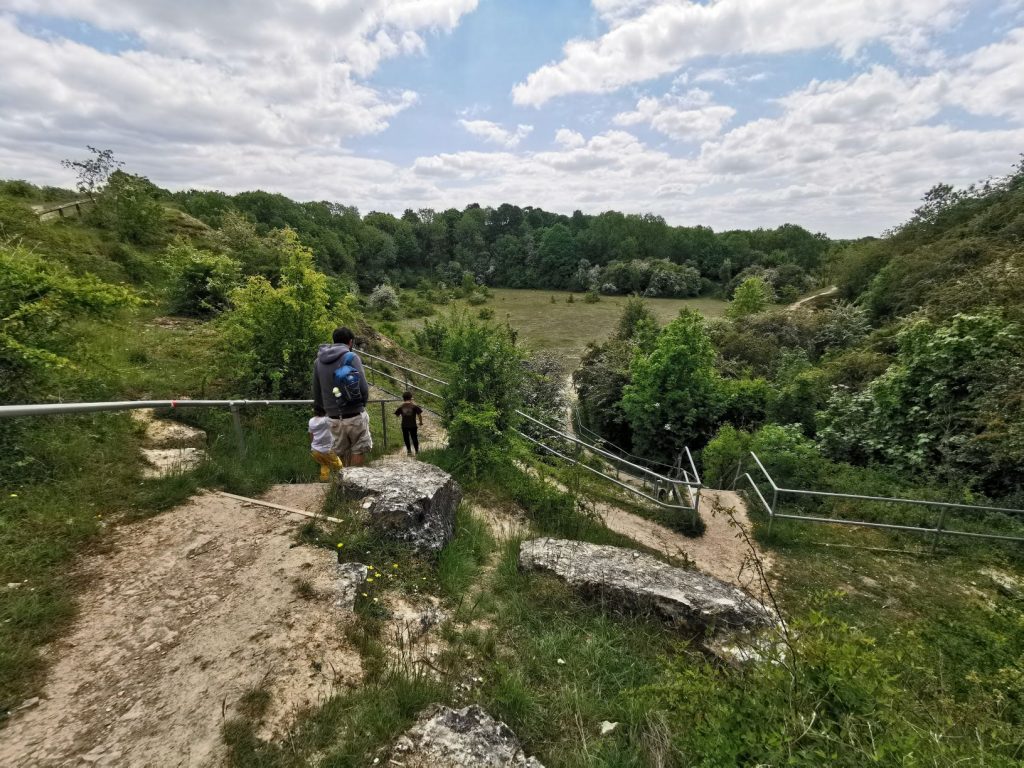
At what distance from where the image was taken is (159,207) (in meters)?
16.0

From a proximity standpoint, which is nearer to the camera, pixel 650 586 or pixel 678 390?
pixel 650 586

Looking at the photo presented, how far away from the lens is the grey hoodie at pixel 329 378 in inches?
215

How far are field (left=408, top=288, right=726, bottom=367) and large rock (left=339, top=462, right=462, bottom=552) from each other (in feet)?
72.4

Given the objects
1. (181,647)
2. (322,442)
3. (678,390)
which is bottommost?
(678,390)

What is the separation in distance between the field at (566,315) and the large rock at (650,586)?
73.3 ft

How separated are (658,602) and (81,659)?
4.32m

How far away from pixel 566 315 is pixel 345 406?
→ 160 ft

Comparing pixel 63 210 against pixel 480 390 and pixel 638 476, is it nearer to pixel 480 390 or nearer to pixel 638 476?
pixel 480 390

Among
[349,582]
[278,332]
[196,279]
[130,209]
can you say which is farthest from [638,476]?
[130,209]

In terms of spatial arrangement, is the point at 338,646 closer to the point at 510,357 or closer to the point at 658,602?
the point at 658,602

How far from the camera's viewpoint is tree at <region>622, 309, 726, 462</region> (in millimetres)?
15422

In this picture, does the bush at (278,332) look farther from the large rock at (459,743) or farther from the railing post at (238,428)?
the large rock at (459,743)

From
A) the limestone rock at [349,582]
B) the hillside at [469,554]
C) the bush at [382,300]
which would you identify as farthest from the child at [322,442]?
the bush at [382,300]

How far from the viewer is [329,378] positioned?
5449 millimetres
